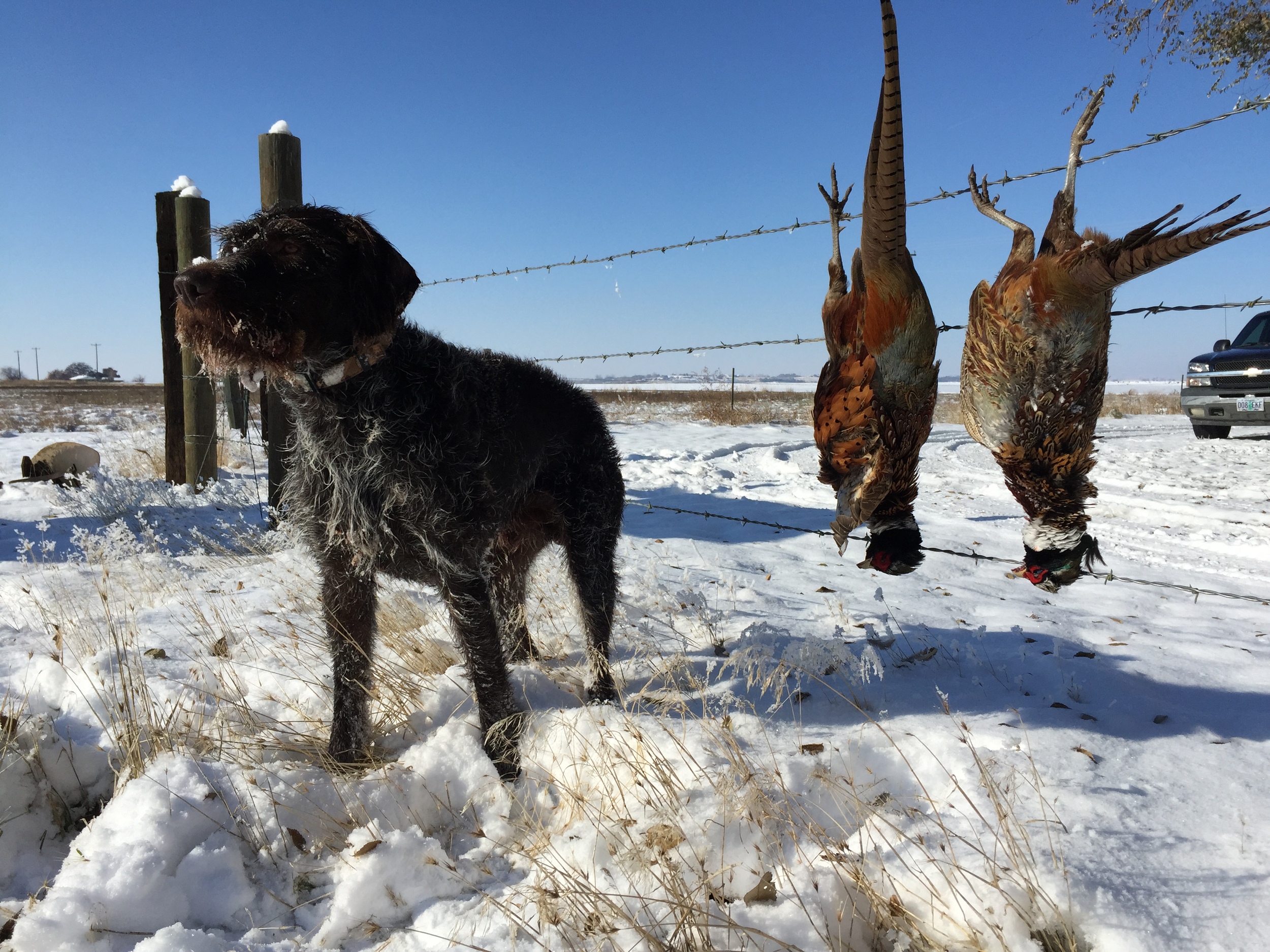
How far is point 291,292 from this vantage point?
2.15m

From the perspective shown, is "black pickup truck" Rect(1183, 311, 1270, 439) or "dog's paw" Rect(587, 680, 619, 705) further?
"dog's paw" Rect(587, 680, 619, 705)

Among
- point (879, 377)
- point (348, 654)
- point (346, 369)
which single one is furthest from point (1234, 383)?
point (348, 654)

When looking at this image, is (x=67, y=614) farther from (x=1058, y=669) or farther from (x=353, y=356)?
(x=1058, y=669)

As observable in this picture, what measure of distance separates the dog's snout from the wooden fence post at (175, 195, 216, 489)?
5030 millimetres

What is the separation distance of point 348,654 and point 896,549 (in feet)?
7.95

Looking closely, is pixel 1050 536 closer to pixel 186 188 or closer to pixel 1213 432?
pixel 1213 432

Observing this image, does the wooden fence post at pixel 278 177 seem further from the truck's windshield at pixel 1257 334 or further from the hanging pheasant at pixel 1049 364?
the truck's windshield at pixel 1257 334

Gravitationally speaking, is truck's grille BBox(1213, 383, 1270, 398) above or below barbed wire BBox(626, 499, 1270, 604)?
above

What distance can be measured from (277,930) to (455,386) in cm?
185

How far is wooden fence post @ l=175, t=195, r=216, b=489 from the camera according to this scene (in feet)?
21.5

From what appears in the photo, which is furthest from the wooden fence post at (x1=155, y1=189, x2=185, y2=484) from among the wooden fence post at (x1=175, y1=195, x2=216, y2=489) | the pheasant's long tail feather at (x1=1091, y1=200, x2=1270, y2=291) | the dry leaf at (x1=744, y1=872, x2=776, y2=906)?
the pheasant's long tail feather at (x1=1091, y1=200, x2=1270, y2=291)

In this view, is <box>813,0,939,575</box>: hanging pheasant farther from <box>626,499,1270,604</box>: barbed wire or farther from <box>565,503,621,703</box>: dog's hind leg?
<box>565,503,621,703</box>: dog's hind leg

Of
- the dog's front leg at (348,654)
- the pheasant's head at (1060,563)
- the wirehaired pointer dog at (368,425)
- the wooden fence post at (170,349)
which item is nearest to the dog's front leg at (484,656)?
the wirehaired pointer dog at (368,425)

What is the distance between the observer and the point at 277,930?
1927mm
